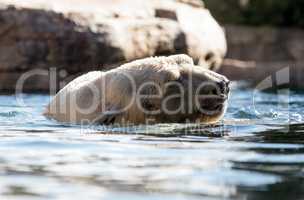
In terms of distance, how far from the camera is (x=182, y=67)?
6.43 meters

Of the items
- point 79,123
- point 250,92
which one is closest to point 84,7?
point 250,92

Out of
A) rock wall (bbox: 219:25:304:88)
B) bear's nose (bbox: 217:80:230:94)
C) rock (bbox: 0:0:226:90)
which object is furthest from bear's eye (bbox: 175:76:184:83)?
rock wall (bbox: 219:25:304:88)

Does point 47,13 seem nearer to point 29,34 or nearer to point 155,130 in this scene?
point 29,34

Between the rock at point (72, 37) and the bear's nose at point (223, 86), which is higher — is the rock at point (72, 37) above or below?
above

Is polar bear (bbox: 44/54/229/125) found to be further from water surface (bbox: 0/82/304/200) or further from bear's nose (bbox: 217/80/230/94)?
water surface (bbox: 0/82/304/200)

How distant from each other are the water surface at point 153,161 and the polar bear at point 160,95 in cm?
19

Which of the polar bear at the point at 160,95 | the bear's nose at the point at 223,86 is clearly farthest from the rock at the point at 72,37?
the bear's nose at the point at 223,86

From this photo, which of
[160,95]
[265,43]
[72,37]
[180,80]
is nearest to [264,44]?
[265,43]

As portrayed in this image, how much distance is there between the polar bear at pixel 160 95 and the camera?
20.5 feet

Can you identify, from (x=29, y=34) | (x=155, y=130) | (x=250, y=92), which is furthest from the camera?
(x=250, y=92)

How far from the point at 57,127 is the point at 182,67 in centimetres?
118

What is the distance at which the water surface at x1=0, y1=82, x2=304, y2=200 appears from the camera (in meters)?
3.38

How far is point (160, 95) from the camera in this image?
6.27 meters

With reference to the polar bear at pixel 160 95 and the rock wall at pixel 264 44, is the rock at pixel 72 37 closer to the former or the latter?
the polar bear at pixel 160 95
